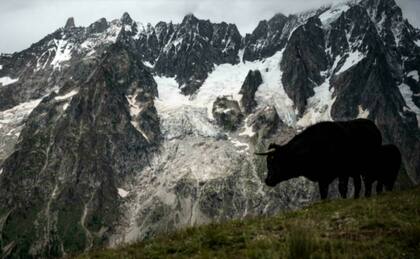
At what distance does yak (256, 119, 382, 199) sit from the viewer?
2525 cm

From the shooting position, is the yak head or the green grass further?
the yak head

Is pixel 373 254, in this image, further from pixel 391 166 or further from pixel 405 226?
pixel 391 166


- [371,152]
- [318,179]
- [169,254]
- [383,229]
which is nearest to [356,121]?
[371,152]

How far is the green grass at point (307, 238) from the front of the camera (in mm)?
11484

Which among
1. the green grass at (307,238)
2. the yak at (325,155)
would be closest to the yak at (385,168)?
the yak at (325,155)

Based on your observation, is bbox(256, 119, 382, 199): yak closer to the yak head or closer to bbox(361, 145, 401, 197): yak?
the yak head

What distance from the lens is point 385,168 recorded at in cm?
2761

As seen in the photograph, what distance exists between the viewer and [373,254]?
1126 centimetres

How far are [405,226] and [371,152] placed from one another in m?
13.6

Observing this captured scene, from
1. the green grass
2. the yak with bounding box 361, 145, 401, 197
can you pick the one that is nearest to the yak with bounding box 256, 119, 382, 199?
the yak with bounding box 361, 145, 401, 197

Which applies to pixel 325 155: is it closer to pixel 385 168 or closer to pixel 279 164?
pixel 279 164

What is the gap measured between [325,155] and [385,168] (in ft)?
13.8

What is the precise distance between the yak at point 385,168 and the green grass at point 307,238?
8779mm

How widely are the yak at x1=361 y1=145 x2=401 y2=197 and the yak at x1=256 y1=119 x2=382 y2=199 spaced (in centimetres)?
85
